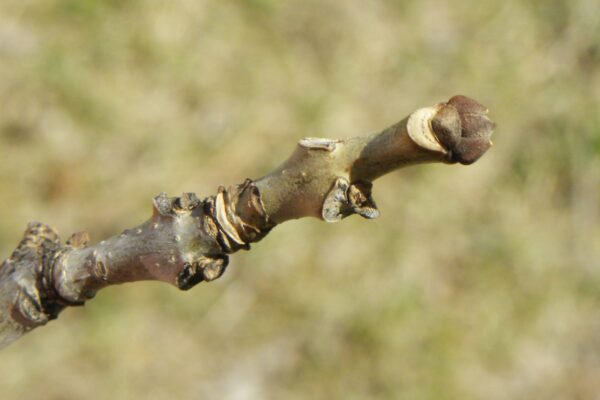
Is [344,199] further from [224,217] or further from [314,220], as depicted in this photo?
[314,220]

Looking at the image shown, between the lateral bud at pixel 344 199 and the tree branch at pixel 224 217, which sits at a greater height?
the tree branch at pixel 224 217

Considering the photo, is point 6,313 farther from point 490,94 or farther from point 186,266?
point 490,94

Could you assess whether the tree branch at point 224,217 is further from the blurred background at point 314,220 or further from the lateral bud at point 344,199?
the blurred background at point 314,220

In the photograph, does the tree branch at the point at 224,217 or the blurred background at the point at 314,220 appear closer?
the tree branch at the point at 224,217

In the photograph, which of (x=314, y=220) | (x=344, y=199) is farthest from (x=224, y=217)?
(x=314, y=220)

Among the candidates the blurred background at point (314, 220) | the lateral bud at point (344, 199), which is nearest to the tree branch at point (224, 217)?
the lateral bud at point (344, 199)

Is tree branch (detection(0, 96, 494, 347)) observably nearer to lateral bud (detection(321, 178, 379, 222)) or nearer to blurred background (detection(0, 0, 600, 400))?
lateral bud (detection(321, 178, 379, 222))
